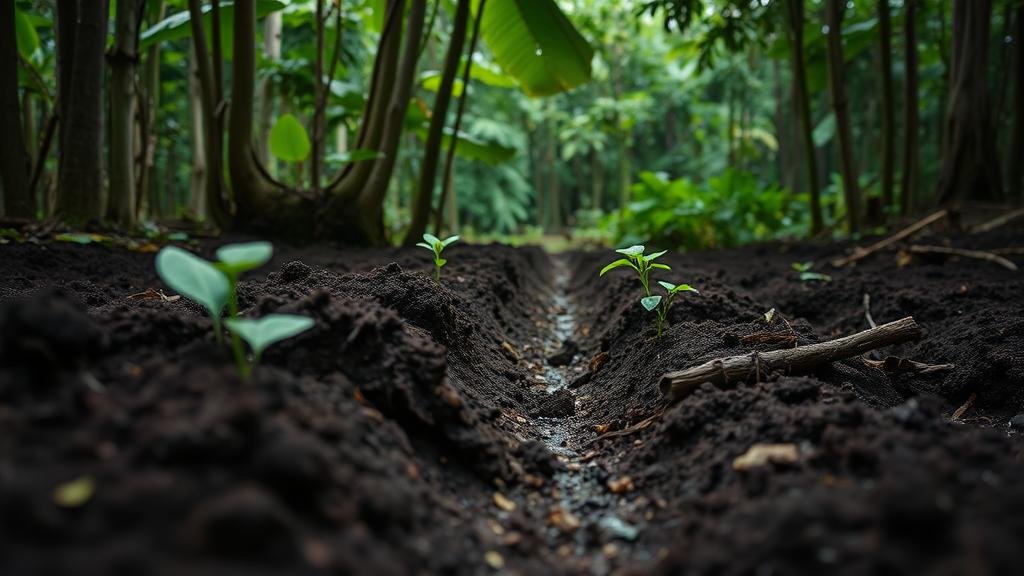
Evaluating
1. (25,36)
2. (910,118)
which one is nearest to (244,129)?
(25,36)

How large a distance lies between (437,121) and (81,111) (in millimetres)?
2230

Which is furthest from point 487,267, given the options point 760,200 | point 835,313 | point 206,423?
point 760,200

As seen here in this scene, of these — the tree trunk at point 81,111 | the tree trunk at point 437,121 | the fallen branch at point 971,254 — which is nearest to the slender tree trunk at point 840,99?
the fallen branch at point 971,254

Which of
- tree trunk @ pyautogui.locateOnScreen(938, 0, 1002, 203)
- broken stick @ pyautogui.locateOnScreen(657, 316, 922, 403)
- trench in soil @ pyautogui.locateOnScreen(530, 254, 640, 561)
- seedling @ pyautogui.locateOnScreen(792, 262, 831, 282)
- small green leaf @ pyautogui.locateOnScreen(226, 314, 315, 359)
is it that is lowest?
trench in soil @ pyautogui.locateOnScreen(530, 254, 640, 561)

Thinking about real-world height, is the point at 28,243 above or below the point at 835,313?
above

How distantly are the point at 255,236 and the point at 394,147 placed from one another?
125 cm

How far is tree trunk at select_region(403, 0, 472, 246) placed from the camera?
4.50m

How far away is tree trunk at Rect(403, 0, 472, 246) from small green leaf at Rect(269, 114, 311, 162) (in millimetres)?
915

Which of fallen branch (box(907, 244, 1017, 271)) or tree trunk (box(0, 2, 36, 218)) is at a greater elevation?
tree trunk (box(0, 2, 36, 218))

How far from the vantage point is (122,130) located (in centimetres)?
402

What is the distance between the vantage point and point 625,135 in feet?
58.1

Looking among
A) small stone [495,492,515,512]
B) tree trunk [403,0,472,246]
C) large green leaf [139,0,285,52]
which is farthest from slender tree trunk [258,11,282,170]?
small stone [495,492,515,512]

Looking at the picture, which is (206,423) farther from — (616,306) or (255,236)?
(255,236)

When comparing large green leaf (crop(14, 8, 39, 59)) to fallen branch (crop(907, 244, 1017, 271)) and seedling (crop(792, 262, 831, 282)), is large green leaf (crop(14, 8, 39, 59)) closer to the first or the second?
seedling (crop(792, 262, 831, 282))
